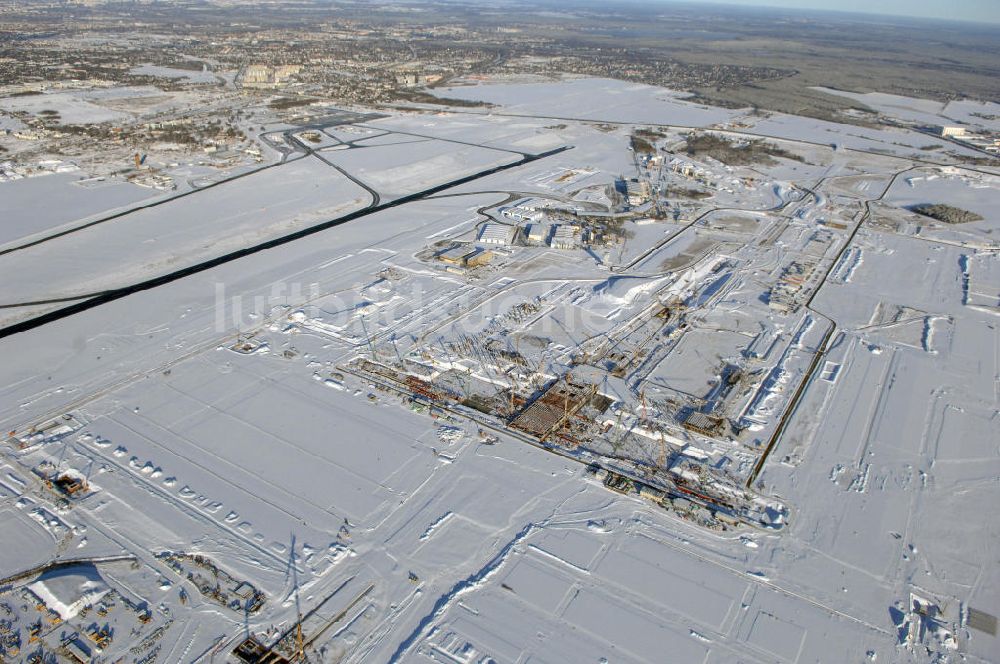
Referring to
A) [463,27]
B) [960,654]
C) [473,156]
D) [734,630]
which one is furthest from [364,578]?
[463,27]

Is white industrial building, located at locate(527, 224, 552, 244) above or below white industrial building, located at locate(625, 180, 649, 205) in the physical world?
below

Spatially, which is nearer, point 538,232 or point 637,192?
point 538,232

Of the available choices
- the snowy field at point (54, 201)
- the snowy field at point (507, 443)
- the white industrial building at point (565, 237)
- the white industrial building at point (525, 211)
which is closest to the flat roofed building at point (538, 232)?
the white industrial building at point (565, 237)

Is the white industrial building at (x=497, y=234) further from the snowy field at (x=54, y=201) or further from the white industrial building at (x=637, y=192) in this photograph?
the snowy field at (x=54, y=201)

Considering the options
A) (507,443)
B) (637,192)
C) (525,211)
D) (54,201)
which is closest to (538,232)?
(525,211)

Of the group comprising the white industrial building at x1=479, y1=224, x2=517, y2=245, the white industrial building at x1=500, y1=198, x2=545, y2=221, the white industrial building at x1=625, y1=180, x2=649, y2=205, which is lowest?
the white industrial building at x1=479, y1=224, x2=517, y2=245

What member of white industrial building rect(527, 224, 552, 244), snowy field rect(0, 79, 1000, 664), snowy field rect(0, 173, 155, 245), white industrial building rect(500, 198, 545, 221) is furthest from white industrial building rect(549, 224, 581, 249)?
snowy field rect(0, 173, 155, 245)

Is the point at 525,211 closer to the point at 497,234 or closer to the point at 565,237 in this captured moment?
the point at 497,234

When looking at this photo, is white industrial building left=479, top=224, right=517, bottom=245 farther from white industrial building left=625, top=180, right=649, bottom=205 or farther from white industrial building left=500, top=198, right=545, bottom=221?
white industrial building left=625, top=180, right=649, bottom=205
